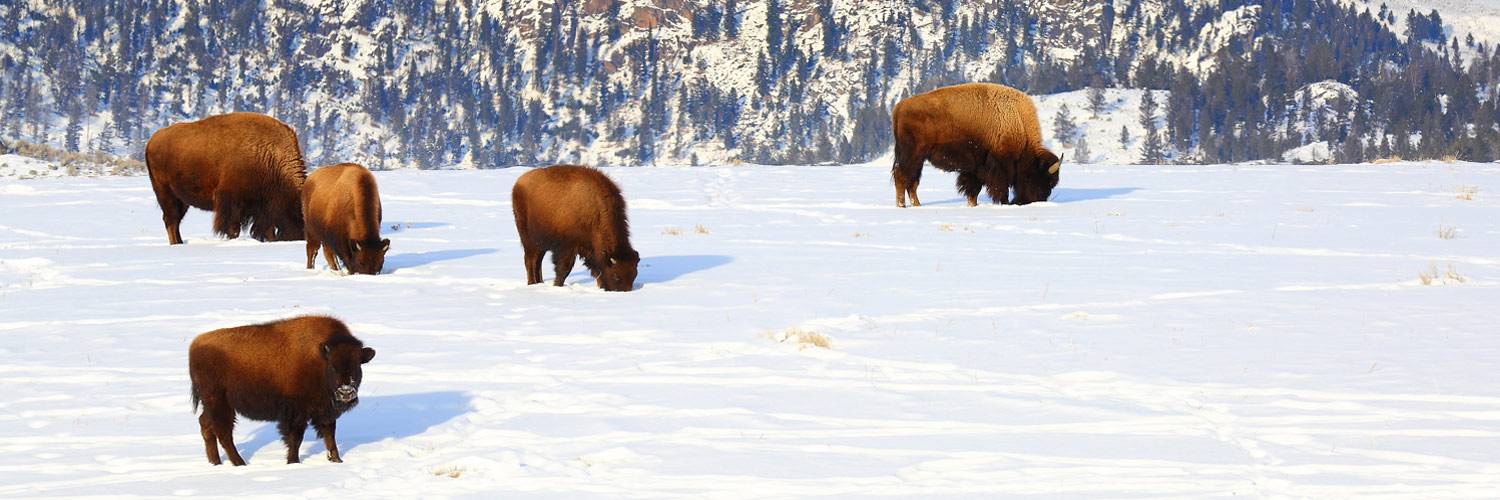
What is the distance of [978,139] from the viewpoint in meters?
25.6

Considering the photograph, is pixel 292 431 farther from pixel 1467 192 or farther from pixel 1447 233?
pixel 1467 192

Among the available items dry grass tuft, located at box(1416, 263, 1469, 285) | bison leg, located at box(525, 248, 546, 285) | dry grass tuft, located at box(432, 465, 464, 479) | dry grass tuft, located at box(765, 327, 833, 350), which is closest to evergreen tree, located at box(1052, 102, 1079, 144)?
dry grass tuft, located at box(1416, 263, 1469, 285)

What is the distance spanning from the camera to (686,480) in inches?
326

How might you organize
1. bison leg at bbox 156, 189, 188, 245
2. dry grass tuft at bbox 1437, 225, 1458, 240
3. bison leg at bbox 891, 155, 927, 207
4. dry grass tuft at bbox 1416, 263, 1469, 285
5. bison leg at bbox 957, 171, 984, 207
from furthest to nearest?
1. bison leg at bbox 957, 171, 984, 207
2. bison leg at bbox 891, 155, 927, 207
3. bison leg at bbox 156, 189, 188, 245
4. dry grass tuft at bbox 1437, 225, 1458, 240
5. dry grass tuft at bbox 1416, 263, 1469, 285

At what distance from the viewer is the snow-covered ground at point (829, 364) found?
8.43 meters

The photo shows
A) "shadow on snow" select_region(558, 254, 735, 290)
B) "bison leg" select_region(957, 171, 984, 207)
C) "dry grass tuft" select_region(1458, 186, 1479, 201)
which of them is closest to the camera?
"shadow on snow" select_region(558, 254, 735, 290)

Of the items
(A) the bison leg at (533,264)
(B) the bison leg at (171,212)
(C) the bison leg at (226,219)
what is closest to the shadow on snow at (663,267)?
(A) the bison leg at (533,264)

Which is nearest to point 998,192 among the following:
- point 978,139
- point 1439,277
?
point 978,139

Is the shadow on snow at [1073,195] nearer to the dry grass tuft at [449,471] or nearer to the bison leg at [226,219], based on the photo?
the bison leg at [226,219]

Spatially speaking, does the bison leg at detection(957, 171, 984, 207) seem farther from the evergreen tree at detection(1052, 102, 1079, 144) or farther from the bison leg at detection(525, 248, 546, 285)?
the evergreen tree at detection(1052, 102, 1079, 144)

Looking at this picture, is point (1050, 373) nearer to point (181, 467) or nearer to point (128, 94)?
point (181, 467)

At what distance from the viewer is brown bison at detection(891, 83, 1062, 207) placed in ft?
84.1

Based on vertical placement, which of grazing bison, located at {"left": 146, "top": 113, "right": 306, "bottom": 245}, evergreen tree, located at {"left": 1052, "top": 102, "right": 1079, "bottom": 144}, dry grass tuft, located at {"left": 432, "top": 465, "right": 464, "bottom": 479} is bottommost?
evergreen tree, located at {"left": 1052, "top": 102, "right": 1079, "bottom": 144}

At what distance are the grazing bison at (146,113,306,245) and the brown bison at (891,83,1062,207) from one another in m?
10.1
